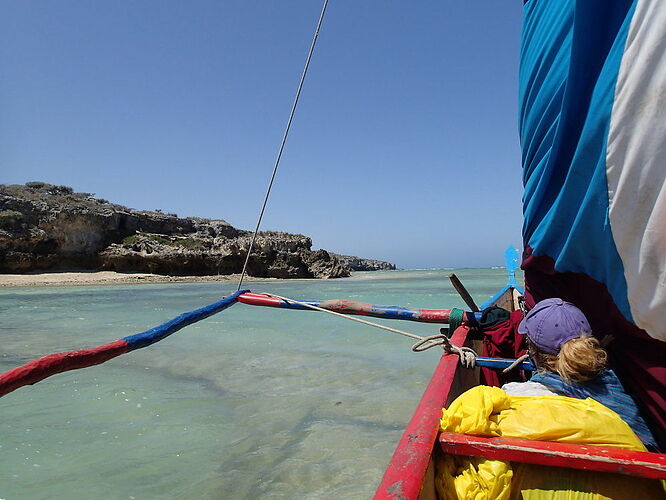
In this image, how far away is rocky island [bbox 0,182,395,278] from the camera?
117ft

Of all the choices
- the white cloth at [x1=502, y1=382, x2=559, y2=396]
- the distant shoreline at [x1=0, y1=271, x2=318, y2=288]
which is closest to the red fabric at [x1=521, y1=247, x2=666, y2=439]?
the white cloth at [x1=502, y1=382, x2=559, y2=396]

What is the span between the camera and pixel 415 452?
4.10 feet

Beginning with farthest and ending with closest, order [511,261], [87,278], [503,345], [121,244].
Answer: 1. [121,244]
2. [87,278]
3. [511,261]
4. [503,345]

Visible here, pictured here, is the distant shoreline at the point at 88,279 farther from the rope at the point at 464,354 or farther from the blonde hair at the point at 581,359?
the blonde hair at the point at 581,359

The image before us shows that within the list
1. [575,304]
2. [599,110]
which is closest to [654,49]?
[599,110]

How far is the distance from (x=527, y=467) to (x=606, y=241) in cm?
80

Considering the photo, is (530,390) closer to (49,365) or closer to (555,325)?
(555,325)

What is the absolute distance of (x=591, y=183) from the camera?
1.40 metres

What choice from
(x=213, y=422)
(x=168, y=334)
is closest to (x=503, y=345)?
(x=168, y=334)

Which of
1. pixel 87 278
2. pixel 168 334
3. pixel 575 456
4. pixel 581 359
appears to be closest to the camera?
pixel 575 456

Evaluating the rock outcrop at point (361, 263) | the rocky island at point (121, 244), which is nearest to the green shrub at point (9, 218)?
the rocky island at point (121, 244)

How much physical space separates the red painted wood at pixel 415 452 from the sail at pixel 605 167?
0.77 m

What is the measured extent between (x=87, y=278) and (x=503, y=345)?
38848 millimetres

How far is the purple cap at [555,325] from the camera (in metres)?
1.76
